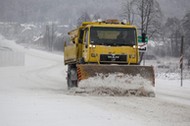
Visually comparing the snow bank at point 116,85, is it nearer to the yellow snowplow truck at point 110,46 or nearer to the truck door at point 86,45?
the yellow snowplow truck at point 110,46

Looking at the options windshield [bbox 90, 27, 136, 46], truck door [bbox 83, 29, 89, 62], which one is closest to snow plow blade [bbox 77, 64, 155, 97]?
truck door [bbox 83, 29, 89, 62]

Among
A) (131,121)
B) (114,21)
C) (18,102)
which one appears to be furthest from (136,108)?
(114,21)

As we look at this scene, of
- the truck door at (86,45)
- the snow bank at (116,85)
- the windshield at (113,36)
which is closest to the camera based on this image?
the snow bank at (116,85)

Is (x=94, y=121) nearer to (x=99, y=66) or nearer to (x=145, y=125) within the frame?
(x=145, y=125)

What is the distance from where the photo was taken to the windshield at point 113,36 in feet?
48.3

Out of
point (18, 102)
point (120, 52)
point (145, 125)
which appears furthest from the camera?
point (120, 52)

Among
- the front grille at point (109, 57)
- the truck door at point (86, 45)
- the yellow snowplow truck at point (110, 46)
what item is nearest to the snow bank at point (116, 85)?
the yellow snowplow truck at point (110, 46)

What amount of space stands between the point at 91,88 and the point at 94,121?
5766mm

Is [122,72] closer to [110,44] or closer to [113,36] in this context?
[110,44]

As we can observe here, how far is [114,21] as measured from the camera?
16250 mm

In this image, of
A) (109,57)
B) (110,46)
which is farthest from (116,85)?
(110,46)

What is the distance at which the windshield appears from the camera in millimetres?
14720

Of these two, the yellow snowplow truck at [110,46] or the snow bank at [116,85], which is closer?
the snow bank at [116,85]

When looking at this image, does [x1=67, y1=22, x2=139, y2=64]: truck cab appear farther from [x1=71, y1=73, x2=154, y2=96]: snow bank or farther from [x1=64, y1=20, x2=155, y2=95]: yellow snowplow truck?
[x1=71, y1=73, x2=154, y2=96]: snow bank
